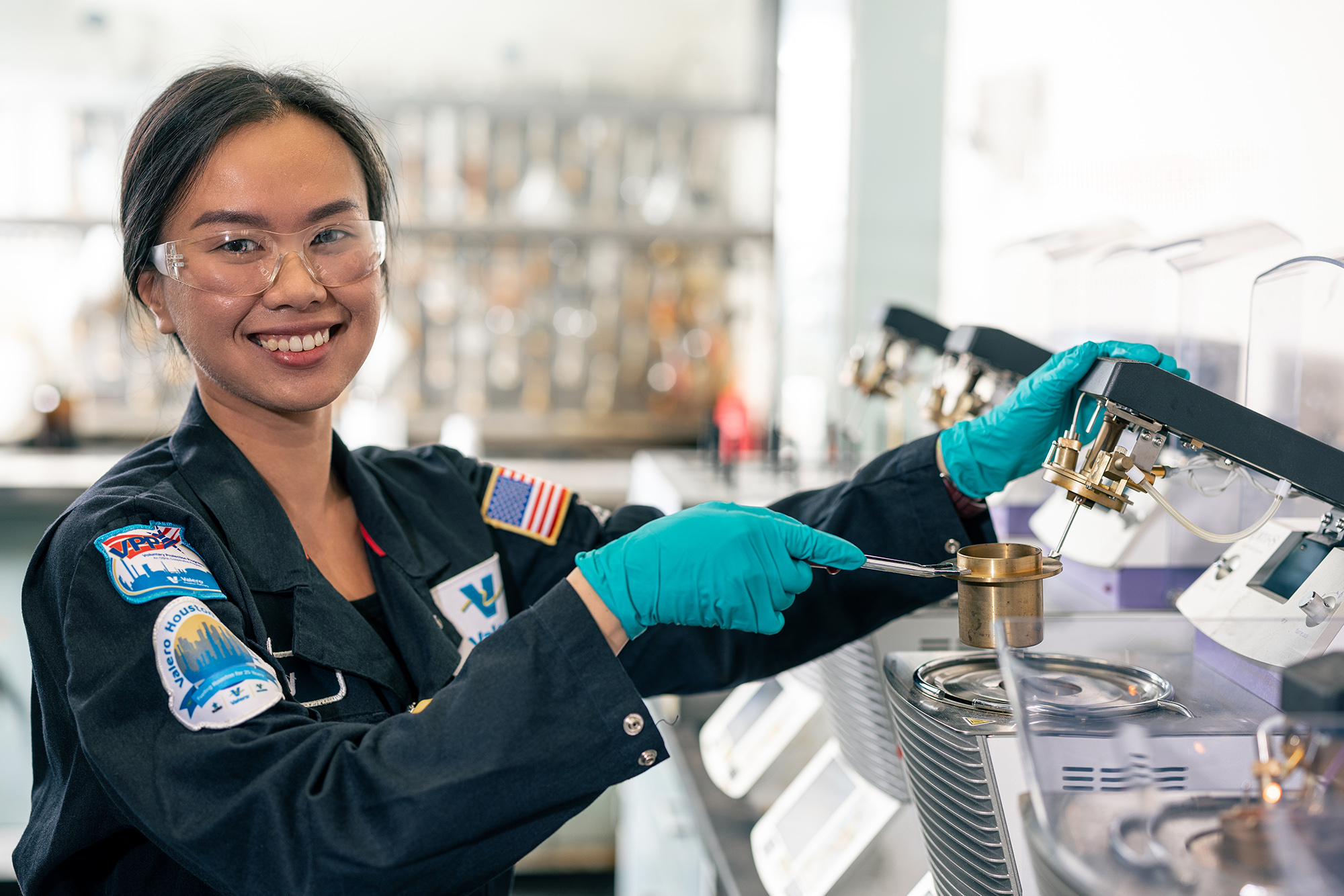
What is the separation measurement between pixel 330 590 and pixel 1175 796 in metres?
0.88

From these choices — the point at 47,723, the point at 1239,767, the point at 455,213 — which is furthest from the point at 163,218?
the point at 455,213

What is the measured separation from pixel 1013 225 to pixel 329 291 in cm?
184

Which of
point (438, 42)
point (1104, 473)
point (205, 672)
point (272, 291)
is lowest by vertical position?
point (205, 672)

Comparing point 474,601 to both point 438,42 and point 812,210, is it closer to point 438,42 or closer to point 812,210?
point 812,210

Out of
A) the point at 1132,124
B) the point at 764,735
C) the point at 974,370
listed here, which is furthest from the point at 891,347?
the point at 764,735

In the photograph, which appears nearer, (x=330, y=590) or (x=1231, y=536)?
(x=1231, y=536)

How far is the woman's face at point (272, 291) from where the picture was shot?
1.23m

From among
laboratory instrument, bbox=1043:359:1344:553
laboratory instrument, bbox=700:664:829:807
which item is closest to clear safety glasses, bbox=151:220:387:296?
laboratory instrument, bbox=1043:359:1344:553

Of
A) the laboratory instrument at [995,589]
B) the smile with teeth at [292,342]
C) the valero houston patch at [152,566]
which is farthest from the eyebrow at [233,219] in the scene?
the laboratory instrument at [995,589]

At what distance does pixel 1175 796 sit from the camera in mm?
716

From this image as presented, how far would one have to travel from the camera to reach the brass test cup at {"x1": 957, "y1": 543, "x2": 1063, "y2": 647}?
1036mm

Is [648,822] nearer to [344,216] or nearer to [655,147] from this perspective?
[344,216]

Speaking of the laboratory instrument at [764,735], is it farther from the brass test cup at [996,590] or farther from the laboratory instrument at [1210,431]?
the laboratory instrument at [1210,431]

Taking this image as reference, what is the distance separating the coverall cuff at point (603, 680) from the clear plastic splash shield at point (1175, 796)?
30 cm
